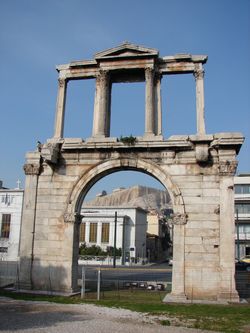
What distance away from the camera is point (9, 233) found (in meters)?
47.3

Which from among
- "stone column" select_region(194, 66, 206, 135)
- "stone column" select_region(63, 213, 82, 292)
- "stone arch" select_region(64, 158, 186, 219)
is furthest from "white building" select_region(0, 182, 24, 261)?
"stone column" select_region(194, 66, 206, 135)

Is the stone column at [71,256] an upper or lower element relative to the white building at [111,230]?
lower

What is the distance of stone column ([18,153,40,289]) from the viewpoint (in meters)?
16.9

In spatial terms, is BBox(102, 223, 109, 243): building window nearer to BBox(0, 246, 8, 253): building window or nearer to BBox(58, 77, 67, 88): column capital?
BBox(0, 246, 8, 253): building window

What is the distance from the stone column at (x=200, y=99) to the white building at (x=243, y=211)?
110ft

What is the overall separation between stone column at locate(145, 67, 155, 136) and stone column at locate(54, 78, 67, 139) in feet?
13.0

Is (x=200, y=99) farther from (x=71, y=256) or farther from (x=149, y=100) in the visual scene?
(x=71, y=256)

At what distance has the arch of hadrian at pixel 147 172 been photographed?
1551 centimetres

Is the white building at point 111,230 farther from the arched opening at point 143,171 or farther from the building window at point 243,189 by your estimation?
the arched opening at point 143,171

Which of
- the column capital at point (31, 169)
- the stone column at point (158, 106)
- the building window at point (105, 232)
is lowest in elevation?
the building window at point (105, 232)

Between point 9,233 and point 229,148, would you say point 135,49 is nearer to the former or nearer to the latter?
point 229,148

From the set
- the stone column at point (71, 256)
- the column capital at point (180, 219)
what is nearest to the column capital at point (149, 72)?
the column capital at point (180, 219)

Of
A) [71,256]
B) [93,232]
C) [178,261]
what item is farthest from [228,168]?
[93,232]

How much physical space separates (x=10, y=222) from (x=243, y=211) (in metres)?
28.5
